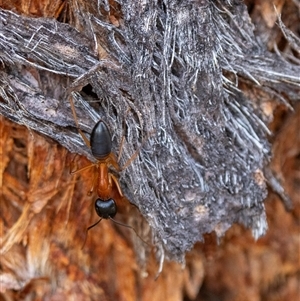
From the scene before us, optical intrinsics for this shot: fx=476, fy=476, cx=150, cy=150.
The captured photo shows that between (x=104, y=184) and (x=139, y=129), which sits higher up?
(x=139, y=129)

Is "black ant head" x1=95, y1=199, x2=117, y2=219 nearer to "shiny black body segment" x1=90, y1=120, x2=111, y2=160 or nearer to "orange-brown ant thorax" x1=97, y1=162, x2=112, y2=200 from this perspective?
"orange-brown ant thorax" x1=97, y1=162, x2=112, y2=200

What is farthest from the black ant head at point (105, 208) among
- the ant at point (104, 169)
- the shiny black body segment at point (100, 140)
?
the shiny black body segment at point (100, 140)

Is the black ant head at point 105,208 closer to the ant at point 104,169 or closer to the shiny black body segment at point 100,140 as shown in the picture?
the ant at point 104,169

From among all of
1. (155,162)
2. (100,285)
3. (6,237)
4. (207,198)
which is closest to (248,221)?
(207,198)

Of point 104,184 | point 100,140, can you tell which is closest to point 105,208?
point 104,184

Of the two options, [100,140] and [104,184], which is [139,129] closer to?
[100,140]

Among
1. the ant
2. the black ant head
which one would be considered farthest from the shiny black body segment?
the black ant head

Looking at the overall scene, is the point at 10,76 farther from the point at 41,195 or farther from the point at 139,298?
the point at 139,298

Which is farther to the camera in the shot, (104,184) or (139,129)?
(104,184)
